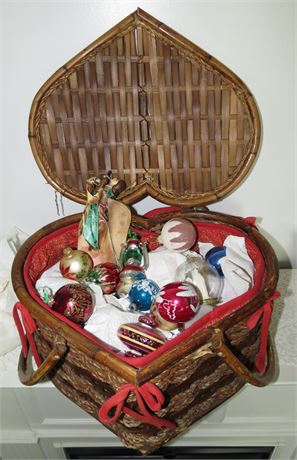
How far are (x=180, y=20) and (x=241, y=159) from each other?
29 cm

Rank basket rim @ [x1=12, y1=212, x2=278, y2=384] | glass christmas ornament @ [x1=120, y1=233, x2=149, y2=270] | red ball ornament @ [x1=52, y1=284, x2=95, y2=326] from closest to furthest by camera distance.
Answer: basket rim @ [x1=12, y1=212, x2=278, y2=384]
red ball ornament @ [x1=52, y1=284, x2=95, y2=326]
glass christmas ornament @ [x1=120, y1=233, x2=149, y2=270]

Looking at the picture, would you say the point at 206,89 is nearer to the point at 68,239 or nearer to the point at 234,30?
the point at 234,30

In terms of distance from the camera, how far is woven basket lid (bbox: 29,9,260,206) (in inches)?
31.2

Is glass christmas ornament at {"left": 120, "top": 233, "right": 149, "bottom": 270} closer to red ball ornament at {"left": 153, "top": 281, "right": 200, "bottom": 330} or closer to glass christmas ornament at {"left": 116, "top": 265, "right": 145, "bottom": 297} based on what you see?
glass christmas ornament at {"left": 116, "top": 265, "right": 145, "bottom": 297}

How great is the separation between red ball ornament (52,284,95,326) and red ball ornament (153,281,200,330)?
0.38 feet

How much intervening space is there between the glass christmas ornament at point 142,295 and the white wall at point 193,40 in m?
0.37

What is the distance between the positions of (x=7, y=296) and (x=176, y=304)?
394mm

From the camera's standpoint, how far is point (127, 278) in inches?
28.8

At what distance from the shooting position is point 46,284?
2.49 ft

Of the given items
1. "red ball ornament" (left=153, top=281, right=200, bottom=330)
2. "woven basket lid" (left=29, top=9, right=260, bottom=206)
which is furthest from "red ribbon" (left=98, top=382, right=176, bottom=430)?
"woven basket lid" (left=29, top=9, right=260, bottom=206)

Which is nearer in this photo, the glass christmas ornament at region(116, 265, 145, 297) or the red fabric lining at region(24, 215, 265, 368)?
the red fabric lining at region(24, 215, 265, 368)

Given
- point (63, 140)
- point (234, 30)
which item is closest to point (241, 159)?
point (234, 30)

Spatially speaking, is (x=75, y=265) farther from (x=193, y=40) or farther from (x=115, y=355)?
(x=193, y=40)

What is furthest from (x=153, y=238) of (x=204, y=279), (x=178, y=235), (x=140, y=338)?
(x=140, y=338)
